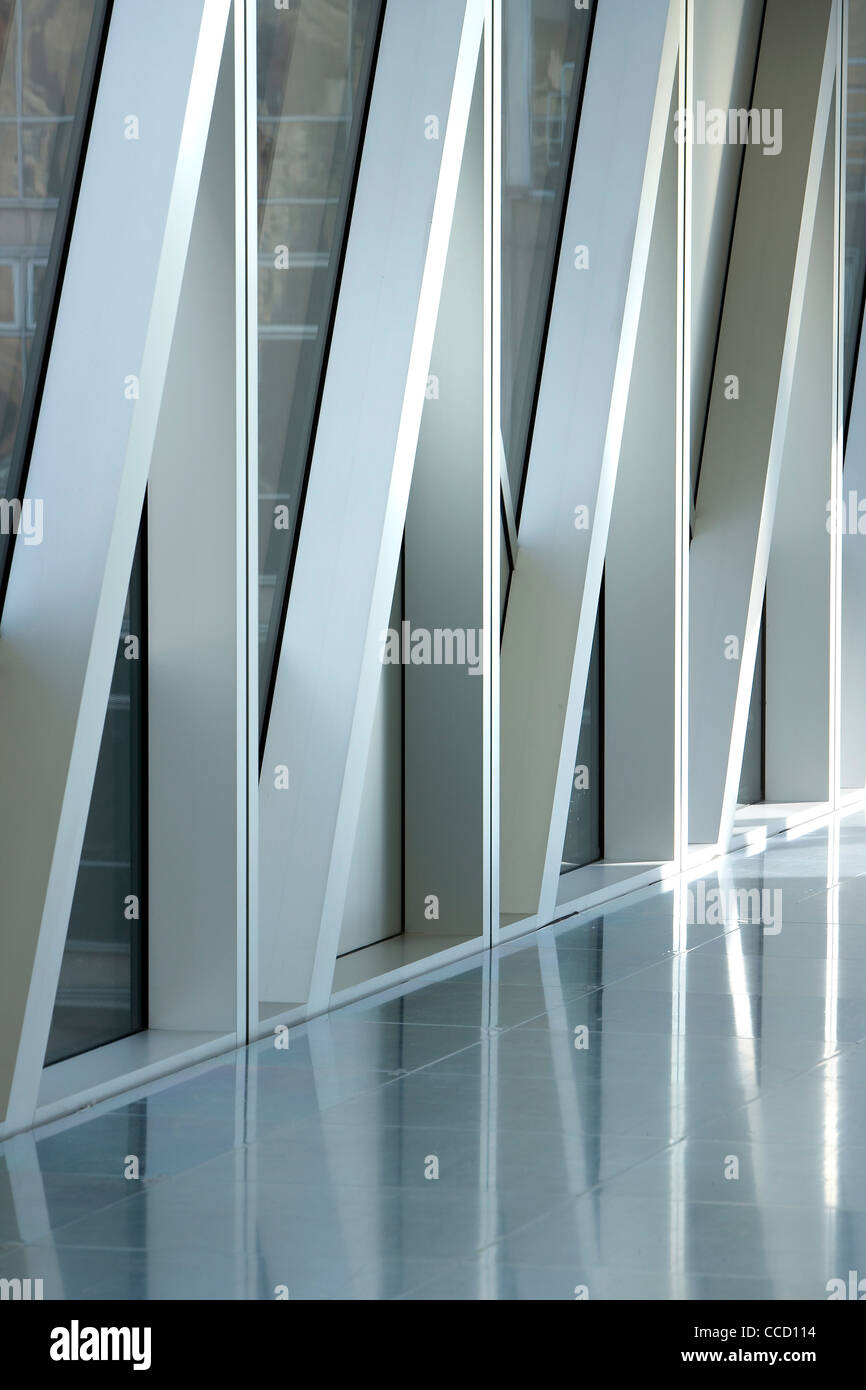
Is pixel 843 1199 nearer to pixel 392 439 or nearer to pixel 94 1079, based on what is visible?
pixel 94 1079

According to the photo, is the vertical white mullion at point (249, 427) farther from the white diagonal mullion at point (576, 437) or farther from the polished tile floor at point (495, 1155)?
the white diagonal mullion at point (576, 437)

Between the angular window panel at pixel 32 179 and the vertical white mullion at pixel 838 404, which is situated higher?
the vertical white mullion at pixel 838 404

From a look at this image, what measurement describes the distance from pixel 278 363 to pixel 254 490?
1.26 metres

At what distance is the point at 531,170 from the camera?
11992 mm

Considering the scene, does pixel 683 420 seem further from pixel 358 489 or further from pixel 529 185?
pixel 358 489

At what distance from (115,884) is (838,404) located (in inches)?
435

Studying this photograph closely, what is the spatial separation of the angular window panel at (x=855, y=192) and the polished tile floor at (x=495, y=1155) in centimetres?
1015

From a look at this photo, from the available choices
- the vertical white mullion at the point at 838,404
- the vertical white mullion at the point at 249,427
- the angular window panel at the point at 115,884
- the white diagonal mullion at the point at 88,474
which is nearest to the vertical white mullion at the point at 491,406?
the vertical white mullion at the point at 249,427

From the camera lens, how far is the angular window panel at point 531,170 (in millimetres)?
11695

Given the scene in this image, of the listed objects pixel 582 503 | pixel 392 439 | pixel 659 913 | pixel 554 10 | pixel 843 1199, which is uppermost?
pixel 554 10
